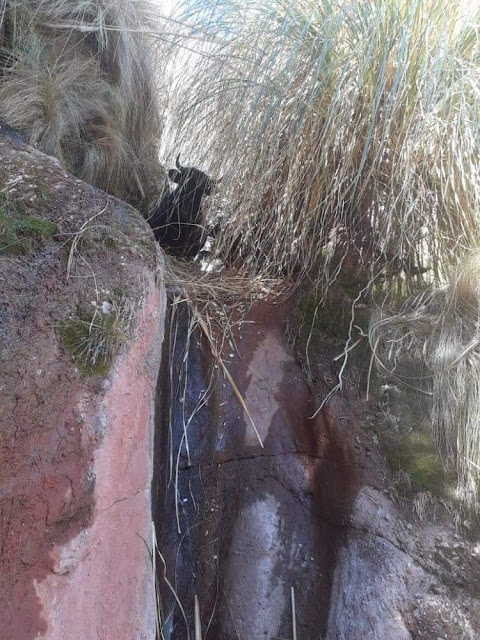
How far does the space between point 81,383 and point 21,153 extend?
808mm

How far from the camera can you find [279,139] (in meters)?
2.12

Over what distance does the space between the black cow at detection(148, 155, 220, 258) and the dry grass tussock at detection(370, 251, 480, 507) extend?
87 cm

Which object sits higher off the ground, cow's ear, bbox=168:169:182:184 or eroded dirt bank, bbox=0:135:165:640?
cow's ear, bbox=168:169:182:184

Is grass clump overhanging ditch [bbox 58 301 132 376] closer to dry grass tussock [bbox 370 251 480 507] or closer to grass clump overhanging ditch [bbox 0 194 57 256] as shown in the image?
grass clump overhanging ditch [bbox 0 194 57 256]

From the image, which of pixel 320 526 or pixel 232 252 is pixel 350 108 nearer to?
pixel 232 252

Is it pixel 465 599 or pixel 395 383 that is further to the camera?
pixel 395 383

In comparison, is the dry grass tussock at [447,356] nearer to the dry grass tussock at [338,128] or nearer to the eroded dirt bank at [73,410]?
the dry grass tussock at [338,128]

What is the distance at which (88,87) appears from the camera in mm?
2443

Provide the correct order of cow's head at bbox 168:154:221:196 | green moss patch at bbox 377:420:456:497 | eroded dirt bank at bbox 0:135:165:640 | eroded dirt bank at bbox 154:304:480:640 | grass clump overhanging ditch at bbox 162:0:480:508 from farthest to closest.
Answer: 1. cow's head at bbox 168:154:221:196
2. grass clump overhanging ditch at bbox 162:0:480:508
3. green moss patch at bbox 377:420:456:497
4. eroded dirt bank at bbox 154:304:480:640
5. eroded dirt bank at bbox 0:135:165:640

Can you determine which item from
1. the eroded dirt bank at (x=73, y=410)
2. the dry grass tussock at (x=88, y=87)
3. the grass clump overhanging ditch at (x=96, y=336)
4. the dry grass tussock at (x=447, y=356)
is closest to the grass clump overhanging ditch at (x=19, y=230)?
the eroded dirt bank at (x=73, y=410)

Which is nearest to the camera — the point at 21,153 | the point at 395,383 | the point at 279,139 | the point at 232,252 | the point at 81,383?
the point at 81,383

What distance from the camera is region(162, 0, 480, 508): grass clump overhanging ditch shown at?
1.92 meters

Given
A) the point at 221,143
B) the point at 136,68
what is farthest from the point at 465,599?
the point at 136,68

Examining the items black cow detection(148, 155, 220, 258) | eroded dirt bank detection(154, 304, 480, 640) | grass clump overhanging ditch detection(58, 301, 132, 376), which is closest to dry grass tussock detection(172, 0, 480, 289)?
black cow detection(148, 155, 220, 258)
